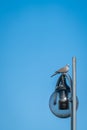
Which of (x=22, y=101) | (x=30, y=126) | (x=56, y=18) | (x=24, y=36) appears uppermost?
(x=56, y=18)

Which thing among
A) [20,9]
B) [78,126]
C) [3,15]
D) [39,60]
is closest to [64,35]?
[39,60]

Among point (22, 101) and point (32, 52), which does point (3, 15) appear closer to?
point (32, 52)

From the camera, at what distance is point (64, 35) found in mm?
1507

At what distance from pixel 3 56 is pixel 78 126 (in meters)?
0.76

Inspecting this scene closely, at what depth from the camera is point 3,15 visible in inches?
59.6

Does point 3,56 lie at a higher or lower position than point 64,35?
lower

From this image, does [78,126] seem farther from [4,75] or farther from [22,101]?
[4,75]

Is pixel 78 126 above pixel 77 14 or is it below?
below

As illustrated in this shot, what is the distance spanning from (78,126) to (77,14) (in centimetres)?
83

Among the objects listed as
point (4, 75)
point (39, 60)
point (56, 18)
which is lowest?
point (4, 75)

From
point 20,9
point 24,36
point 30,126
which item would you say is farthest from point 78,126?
point 20,9

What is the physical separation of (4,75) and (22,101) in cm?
24

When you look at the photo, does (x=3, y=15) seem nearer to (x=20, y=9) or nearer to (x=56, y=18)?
(x=20, y=9)

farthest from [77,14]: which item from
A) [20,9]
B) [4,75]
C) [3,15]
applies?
[4,75]
